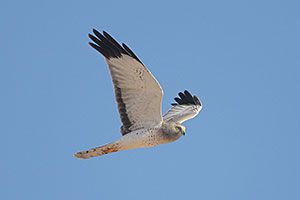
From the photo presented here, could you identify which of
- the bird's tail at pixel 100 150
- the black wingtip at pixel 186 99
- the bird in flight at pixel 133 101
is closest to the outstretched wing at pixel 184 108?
the black wingtip at pixel 186 99

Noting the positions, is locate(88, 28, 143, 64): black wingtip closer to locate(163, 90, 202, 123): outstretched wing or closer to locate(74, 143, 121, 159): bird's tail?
locate(74, 143, 121, 159): bird's tail

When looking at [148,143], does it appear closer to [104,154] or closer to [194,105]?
[104,154]

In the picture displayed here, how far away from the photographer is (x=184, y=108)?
1358 centimetres

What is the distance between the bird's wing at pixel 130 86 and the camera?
33.4 feet

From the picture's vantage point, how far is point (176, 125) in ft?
35.9

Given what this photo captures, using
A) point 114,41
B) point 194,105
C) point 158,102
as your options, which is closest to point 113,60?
point 114,41

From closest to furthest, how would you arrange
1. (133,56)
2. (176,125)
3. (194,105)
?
(133,56), (176,125), (194,105)

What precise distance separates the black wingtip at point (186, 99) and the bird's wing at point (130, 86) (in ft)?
10.5

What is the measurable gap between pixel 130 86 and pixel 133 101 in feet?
0.89

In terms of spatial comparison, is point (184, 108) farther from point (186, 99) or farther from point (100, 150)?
point (100, 150)

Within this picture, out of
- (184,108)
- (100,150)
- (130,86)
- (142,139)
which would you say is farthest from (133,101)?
(184,108)

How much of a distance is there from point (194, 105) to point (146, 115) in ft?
10.4

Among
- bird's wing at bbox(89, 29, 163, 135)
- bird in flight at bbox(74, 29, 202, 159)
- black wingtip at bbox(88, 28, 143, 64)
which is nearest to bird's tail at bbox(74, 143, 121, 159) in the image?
bird in flight at bbox(74, 29, 202, 159)

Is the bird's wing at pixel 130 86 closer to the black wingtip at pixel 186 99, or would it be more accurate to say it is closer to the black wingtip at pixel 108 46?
the black wingtip at pixel 108 46
